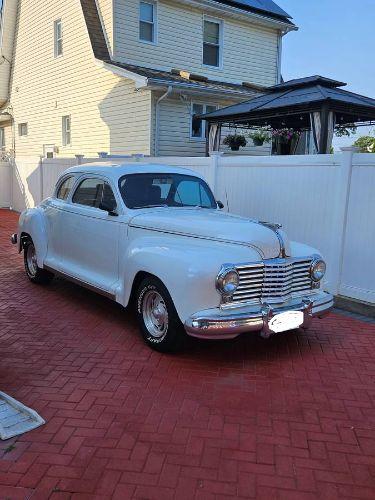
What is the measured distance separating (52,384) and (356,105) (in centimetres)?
981

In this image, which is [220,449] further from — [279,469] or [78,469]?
[78,469]

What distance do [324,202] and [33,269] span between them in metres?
4.44

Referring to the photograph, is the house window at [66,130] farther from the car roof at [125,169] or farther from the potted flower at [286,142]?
the car roof at [125,169]

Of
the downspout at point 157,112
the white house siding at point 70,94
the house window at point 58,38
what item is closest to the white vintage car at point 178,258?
the downspout at point 157,112

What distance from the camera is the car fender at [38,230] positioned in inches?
271

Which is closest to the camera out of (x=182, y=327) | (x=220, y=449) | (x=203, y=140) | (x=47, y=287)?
(x=220, y=449)

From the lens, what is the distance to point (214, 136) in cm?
1427

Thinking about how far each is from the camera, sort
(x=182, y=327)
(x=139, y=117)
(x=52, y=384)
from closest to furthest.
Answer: (x=52, y=384), (x=182, y=327), (x=139, y=117)

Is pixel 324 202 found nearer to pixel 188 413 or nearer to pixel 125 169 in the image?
pixel 125 169

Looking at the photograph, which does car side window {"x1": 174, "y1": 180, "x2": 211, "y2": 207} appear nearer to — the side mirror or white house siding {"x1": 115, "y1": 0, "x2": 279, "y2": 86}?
the side mirror

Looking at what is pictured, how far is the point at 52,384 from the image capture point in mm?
4105

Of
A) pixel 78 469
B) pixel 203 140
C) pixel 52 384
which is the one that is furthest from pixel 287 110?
pixel 78 469

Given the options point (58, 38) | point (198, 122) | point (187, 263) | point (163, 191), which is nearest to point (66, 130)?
point (58, 38)

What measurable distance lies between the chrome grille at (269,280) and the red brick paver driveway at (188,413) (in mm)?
689
